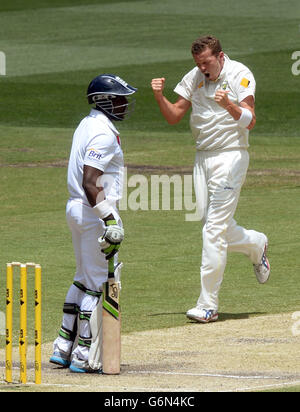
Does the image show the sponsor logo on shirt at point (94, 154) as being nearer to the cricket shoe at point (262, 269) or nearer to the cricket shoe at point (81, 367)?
the cricket shoe at point (81, 367)

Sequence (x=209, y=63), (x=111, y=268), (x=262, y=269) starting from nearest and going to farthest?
(x=111, y=268) < (x=209, y=63) < (x=262, y=269)

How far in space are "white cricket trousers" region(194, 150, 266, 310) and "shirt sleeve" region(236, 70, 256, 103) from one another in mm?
519

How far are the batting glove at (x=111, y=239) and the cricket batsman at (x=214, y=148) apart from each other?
213cm

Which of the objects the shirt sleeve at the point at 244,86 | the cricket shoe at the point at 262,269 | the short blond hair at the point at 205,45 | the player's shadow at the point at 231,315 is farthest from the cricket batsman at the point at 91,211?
the cricket shoe at the point at 262,269

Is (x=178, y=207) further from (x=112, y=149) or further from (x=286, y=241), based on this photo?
(x=112, y=149)

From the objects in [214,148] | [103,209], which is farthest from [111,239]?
[214,148]

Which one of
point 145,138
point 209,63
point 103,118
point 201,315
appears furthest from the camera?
point 145,138

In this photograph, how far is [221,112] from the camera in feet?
37.1

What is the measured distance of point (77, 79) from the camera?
36.1m

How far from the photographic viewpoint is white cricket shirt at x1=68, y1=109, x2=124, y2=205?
9.38 meters

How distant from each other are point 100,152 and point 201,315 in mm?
2342

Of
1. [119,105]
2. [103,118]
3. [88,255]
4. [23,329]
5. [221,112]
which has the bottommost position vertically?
[23,329]

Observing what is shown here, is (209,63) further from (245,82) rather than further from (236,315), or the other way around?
(236,315)

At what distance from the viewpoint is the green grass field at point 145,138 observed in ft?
41.4
